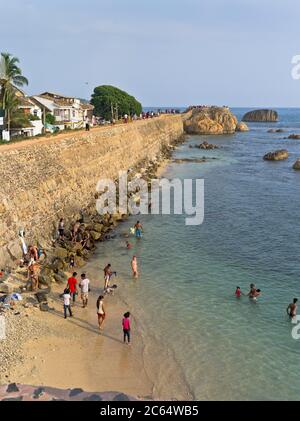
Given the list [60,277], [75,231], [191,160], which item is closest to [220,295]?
[60,277]

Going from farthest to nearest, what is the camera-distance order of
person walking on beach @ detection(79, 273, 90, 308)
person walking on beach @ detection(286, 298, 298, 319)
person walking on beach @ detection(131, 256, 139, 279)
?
person walking on beach @ detection(131, 256, 139, 279)
person walking on beach @ detection(79, 273, 90, 308)
person walking on beach @ detection(286, 298, 298, 319)

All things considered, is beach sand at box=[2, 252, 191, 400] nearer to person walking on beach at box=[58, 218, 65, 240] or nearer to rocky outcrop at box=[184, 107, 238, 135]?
person walking on beach at box=[58, 218, 65, 240]

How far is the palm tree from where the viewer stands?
3594 centimetres

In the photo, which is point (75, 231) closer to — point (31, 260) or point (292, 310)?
point (31, 260)

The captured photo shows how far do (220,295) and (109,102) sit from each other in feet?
228

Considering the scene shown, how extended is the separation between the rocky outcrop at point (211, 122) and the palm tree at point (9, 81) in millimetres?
79064

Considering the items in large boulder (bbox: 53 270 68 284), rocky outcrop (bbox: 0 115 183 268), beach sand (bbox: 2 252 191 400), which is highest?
rocky outcrop (bbox: 0 115 183 268)

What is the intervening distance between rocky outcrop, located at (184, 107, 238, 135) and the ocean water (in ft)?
247

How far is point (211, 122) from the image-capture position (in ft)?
367

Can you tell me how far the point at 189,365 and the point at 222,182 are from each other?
35692 millimetres

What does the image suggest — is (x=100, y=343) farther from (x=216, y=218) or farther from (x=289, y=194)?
(x=289, y=194)

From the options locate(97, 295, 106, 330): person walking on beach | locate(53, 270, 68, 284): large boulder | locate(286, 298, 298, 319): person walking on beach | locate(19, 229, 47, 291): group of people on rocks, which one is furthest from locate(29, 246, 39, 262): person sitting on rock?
locate(286, 298, 298, 319): person walking on beach

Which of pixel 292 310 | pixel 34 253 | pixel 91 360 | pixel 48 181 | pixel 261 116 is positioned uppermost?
pixel 261 116
